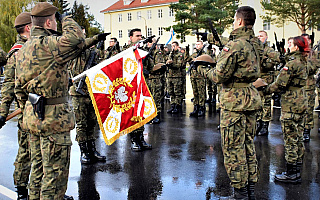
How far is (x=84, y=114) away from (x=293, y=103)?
3561 millimetres

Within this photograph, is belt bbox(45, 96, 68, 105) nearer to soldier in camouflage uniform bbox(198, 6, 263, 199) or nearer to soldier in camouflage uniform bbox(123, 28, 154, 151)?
soldier in camouflage uniform bbox(198, 6, 263, 199)

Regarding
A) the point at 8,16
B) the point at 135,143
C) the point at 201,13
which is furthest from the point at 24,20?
the point at 201,13

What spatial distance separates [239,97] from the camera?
13.7 feet

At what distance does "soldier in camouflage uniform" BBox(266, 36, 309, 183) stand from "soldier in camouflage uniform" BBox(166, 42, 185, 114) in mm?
6608

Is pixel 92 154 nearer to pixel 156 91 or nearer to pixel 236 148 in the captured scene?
pixel 236 148

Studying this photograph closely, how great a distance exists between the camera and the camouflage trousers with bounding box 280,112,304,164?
5105mm

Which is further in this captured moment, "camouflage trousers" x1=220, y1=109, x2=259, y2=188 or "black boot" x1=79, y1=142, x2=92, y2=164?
"black boot" x1=79, y1=142, x2=92, y2=164

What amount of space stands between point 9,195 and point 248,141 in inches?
136

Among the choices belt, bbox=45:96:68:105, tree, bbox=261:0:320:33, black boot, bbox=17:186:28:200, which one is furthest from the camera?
tree, bbox=261:0:320:33

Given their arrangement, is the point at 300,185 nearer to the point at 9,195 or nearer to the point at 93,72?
the point at 93,72

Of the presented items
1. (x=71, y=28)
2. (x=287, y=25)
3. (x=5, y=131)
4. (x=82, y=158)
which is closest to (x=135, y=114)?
(x=82, y=158)

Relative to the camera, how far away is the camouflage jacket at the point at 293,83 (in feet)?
16.7

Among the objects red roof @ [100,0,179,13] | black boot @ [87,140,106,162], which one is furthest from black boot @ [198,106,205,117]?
red roof @ [100,0,179,13]

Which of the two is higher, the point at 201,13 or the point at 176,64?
the point at 201,13
